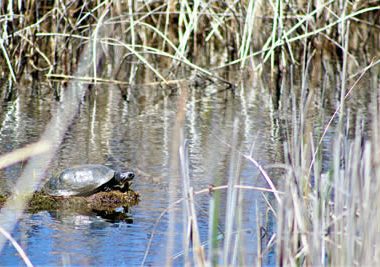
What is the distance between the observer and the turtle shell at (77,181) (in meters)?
5.48

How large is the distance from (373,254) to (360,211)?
231mm

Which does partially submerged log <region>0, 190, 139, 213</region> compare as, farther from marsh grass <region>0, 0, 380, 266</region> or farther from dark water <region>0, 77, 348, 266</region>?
marsh grass <region>0, 0, 380, 266</region>

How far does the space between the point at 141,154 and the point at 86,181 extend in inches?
44.5

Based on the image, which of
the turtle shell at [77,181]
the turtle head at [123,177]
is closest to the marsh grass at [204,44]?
the turtle head at [123,177]

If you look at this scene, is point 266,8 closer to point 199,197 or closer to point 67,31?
point 67,31

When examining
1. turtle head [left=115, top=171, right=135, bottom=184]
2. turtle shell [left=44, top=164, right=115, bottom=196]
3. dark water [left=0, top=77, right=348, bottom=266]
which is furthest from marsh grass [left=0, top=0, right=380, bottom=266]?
turtle shell [left=44, top=164, right=115, bottom=196]

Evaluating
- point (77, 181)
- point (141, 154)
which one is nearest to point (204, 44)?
point (141, 154)

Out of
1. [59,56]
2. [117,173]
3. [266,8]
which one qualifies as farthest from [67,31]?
[117,173]

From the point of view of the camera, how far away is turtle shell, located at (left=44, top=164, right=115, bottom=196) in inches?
216

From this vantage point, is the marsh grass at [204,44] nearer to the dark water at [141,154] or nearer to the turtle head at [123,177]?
the dark water at [141,154]

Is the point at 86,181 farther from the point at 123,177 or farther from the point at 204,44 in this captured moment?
the point at 204,44

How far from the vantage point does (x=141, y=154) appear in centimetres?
664

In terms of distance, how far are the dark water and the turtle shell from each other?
0.79 ft

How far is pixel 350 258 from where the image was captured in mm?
3250
